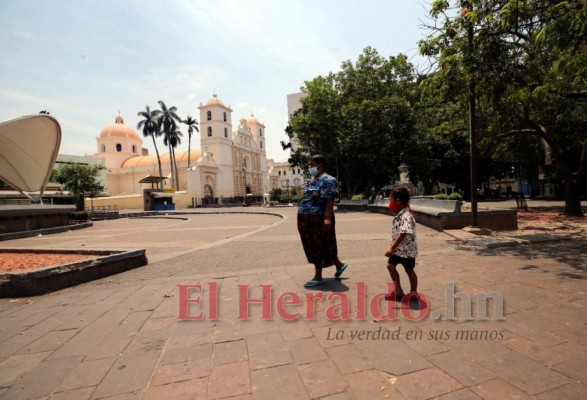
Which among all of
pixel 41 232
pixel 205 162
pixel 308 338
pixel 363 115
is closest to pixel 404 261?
pixel 308 338

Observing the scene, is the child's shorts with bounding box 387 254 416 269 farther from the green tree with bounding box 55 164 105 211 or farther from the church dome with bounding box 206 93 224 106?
the church dome with bounding box 206 93 224 106

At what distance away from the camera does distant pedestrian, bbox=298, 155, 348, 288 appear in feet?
14.8

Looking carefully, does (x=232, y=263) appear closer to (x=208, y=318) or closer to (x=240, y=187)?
(x=208, y=318)

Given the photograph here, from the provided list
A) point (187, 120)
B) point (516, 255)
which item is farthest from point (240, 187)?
point (516, 255)

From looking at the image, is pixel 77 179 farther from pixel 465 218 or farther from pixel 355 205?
pixel 465 218

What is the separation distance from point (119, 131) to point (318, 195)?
7696 centimetres

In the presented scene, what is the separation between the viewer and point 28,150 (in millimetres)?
27406

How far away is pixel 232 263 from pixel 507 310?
4590 millimetres

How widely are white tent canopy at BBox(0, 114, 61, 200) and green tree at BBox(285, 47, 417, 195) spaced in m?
19.6

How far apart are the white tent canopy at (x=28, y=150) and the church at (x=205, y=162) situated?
78.2 feet

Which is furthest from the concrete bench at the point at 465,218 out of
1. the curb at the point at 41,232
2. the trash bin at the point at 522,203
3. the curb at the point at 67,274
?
the curb at the point at 41,232

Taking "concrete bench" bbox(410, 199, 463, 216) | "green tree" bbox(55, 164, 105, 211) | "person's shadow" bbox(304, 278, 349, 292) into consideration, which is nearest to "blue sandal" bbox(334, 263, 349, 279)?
"person's shadow" bbox(304, 278, 349, 292)

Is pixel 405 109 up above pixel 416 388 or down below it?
above

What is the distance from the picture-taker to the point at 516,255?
611cm
